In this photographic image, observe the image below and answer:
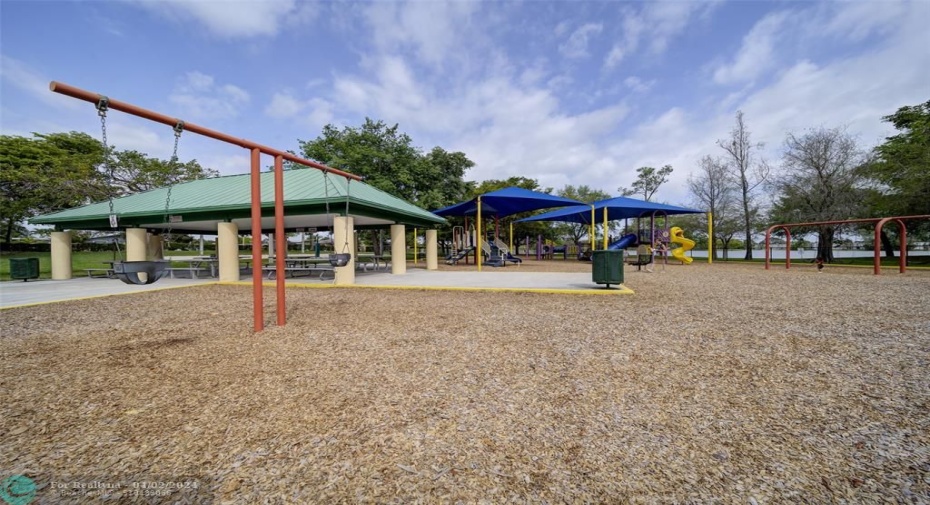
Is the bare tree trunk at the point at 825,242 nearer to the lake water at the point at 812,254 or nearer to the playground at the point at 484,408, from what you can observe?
the lake water at the point at 812,254

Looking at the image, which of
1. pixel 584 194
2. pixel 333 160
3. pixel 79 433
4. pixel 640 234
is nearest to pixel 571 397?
pixel 79 433

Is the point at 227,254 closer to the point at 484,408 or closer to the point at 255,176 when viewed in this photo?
the point at 255,176

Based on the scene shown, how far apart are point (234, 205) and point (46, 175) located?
19.7 metres

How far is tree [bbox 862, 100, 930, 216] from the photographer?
15906 millimetres

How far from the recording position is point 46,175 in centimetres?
1973

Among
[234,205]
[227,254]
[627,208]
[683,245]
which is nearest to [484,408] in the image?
[234,205]

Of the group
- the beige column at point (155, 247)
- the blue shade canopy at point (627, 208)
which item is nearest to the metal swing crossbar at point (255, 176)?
the beige column at point (155, 247)

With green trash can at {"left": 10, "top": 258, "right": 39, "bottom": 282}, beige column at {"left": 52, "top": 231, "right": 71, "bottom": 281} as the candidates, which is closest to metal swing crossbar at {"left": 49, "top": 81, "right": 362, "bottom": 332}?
green trash can at {"left": 10, "top": 258, "right": 39, "bottom": 282}

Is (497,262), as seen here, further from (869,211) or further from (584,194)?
(584,194)

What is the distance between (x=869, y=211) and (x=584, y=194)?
2192 cm

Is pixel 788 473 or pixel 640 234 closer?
pixel 788 473

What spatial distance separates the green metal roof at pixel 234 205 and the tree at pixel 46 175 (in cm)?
645

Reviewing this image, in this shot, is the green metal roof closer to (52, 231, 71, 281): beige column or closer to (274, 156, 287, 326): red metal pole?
(52, 231, 71, 281): beige column

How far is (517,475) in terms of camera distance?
6.09 ft
